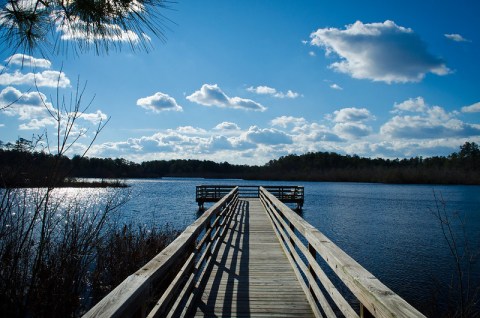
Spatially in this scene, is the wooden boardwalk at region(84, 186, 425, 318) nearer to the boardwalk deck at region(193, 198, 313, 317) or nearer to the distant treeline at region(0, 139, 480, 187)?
the boardwalk deck at region(193, 198, 313, 317)

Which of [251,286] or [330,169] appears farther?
[330,169]

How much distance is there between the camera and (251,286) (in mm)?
4711

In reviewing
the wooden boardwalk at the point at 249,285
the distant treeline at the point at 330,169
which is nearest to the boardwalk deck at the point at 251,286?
the wooden boardwalk at the point at 249,285

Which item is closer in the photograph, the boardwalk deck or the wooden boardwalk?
the wooden boardwalk

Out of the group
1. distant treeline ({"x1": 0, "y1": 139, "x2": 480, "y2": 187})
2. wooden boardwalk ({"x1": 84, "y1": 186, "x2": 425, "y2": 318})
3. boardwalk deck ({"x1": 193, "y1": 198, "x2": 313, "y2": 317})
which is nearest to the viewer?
wooden boardwalk ({"x1": 84, "y1": 186, "x2": 425, "y2": 318})

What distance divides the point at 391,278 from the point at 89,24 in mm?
10536

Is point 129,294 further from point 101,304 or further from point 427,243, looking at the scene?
point 427,243

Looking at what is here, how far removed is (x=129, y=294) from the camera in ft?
5.79

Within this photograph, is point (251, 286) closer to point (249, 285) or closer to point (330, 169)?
point (249, 285)

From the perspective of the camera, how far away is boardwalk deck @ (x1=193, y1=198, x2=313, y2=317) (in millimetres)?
3836

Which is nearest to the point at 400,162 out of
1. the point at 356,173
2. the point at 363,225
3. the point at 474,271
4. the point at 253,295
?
the point at 356,173

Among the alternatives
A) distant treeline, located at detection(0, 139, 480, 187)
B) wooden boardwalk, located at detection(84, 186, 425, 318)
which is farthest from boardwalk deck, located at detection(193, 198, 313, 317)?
distant treeline, located at detection(0, 139, 480, 187)

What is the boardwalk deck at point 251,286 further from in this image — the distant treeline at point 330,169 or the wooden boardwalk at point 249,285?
the distant treeline at point 330,169

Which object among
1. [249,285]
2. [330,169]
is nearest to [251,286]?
[249,285]
